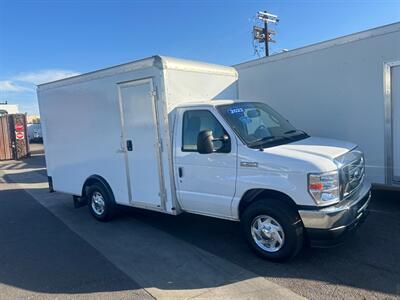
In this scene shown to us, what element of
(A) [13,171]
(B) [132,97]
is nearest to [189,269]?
(B) [132,97]

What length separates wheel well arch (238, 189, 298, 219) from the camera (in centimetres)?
453

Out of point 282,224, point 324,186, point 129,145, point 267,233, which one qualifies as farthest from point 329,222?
point 129,145

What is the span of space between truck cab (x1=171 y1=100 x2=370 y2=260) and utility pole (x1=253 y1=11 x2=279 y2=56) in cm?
2103

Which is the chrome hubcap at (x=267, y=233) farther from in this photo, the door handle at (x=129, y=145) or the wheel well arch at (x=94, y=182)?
the wheel well arch at (x=94, y=182)

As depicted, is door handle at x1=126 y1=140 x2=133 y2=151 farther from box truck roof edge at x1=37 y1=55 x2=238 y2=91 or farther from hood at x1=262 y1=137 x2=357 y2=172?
hood at x1=262 y1=137 x2=357 y2=172

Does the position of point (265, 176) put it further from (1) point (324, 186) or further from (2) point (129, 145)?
(2) point (129, 145)

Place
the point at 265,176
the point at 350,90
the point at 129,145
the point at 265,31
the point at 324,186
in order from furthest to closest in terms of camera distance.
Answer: the point at 265,31, the point at 350,90, the point at 129,145, the point at 265,176, the point at 324,186

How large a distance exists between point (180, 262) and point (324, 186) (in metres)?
2.09

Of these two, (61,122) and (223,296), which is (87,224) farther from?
(223,296)

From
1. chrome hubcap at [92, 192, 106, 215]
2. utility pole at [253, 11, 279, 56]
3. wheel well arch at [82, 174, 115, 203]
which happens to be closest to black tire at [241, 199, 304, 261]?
wheel well arch at [82, 174, 115, 203]

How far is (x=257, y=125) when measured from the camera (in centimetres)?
527

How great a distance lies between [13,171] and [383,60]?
50.4ft

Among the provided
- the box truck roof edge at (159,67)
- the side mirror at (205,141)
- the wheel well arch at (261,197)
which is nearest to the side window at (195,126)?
the side mirror at (205,141)

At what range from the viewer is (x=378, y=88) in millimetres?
6410
